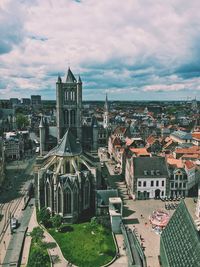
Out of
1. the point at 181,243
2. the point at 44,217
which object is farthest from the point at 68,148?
the point at 181,243

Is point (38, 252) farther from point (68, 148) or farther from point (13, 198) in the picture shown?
point (13, 198)

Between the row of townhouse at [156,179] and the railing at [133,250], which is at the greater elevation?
the row of townhouse at [156,179]

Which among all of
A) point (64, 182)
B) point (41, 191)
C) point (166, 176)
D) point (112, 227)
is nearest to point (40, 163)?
point (41, 191)

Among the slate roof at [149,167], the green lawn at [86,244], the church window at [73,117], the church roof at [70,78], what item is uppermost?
the church roof at [70,78]

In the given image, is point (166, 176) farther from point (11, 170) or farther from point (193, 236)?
point (11, 170)

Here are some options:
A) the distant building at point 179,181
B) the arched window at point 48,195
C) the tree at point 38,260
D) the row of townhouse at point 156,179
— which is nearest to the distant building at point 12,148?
the arched window at point 48,195

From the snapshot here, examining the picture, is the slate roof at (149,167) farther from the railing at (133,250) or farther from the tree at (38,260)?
the tree at (38,260)
